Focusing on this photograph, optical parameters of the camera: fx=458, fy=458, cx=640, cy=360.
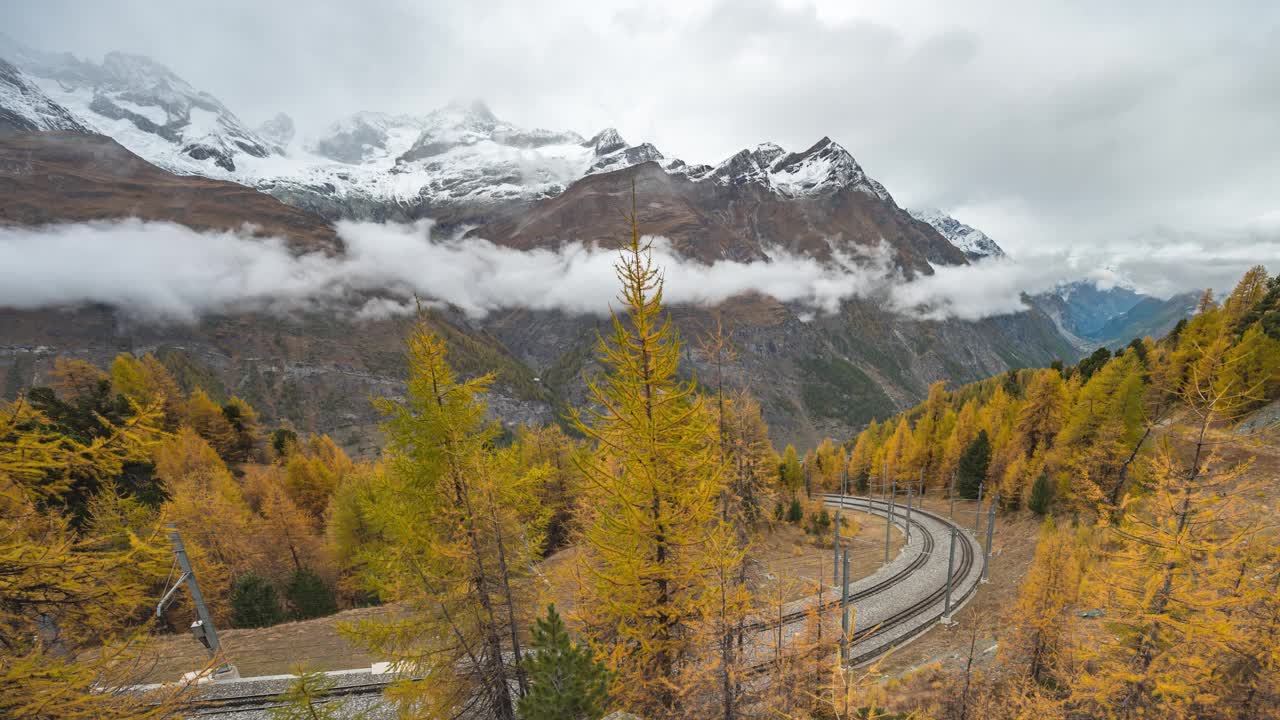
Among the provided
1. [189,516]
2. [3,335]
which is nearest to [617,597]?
[189,516]

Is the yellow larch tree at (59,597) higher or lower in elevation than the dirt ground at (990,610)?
higher

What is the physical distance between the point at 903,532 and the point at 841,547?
10726mm

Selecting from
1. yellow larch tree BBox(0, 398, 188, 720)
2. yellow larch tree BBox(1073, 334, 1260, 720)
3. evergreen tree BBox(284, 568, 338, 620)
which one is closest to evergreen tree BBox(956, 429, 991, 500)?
yellow larch tree BBox(1073, 334, 1260, 720)

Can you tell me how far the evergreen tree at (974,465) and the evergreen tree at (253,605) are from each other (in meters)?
70.1

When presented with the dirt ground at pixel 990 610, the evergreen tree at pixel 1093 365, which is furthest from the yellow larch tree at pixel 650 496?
the evergreen tree at pixel 1093 365

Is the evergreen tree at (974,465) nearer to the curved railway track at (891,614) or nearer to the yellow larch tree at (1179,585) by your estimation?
the curved railway track at (891,614)

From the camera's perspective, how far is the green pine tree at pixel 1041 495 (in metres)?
41.8

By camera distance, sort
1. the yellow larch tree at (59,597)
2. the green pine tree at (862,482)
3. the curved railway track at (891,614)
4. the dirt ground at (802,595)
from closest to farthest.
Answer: the yellow larch tree at (59,597)
the curved railway track at (891,614)
the dirt ground at (802,595)
the green pine tree at (862,482)

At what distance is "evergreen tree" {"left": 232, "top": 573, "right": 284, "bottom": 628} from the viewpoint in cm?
2653

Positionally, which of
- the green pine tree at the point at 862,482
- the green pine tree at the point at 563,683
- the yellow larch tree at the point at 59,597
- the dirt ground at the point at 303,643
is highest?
the yellow larch tree at the point at 59,597

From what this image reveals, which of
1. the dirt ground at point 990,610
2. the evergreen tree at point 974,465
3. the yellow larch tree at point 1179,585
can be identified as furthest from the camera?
the evergreen tree at point 974,465

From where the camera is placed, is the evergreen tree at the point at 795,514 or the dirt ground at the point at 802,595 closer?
the dirt ground at the point at 802,595

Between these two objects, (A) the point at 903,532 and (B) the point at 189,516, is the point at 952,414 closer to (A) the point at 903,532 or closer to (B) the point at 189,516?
(A) the point at 903,532

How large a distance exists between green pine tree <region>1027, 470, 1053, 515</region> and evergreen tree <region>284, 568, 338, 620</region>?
58.3 m
